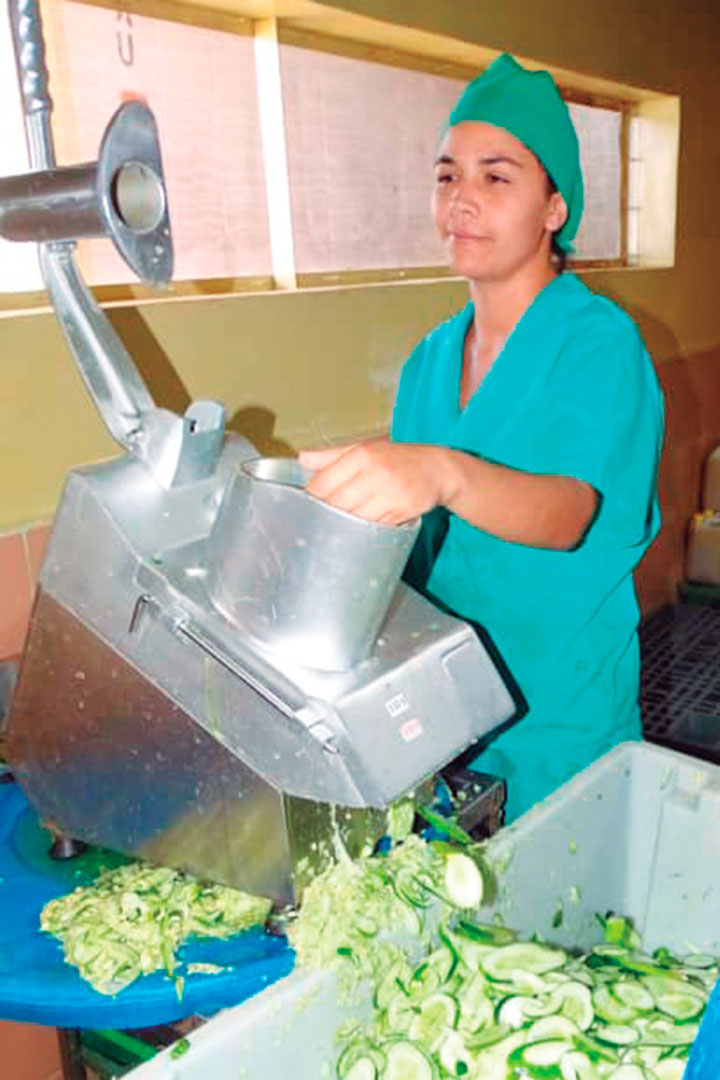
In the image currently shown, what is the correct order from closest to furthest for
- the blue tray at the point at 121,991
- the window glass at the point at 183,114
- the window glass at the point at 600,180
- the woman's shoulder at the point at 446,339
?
the blue tray at the point at 121,991 → the woman's shoulder at the point at 446,339 → the window glass at the point at 183,114 → the window glass at the point at 600,180

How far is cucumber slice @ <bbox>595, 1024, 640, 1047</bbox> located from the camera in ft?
2.97

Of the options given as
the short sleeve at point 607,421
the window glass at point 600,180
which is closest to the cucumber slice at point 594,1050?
the short sleeve at point 607,421

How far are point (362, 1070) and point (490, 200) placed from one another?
1.05 metres

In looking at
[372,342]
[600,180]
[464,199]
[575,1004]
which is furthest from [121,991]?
[600,180]

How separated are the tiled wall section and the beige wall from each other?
0.12ft

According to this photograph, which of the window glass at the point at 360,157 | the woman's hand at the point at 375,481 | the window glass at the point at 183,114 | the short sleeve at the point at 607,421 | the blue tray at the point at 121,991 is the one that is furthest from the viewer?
the window glass at the point at 360,157

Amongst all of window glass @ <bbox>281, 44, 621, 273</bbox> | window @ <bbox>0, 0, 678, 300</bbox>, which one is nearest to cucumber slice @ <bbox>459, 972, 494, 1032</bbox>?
window @ <bbox>0, 0, 678, 300</bbox>

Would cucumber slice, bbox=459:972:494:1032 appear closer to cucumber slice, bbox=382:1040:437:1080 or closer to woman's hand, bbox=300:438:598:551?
cucumber slice, bbox=382:1040:437:1080

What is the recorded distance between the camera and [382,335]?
240cm

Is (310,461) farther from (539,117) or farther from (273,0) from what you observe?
(273,0)

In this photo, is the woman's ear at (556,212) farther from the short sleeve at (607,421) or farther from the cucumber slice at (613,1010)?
the cucumber slice at (613,1010)

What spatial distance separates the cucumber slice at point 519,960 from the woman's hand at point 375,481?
0.47 metres

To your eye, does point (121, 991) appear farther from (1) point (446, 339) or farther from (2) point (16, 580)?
(1) point (446, 339)

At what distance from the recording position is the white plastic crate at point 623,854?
107cm
